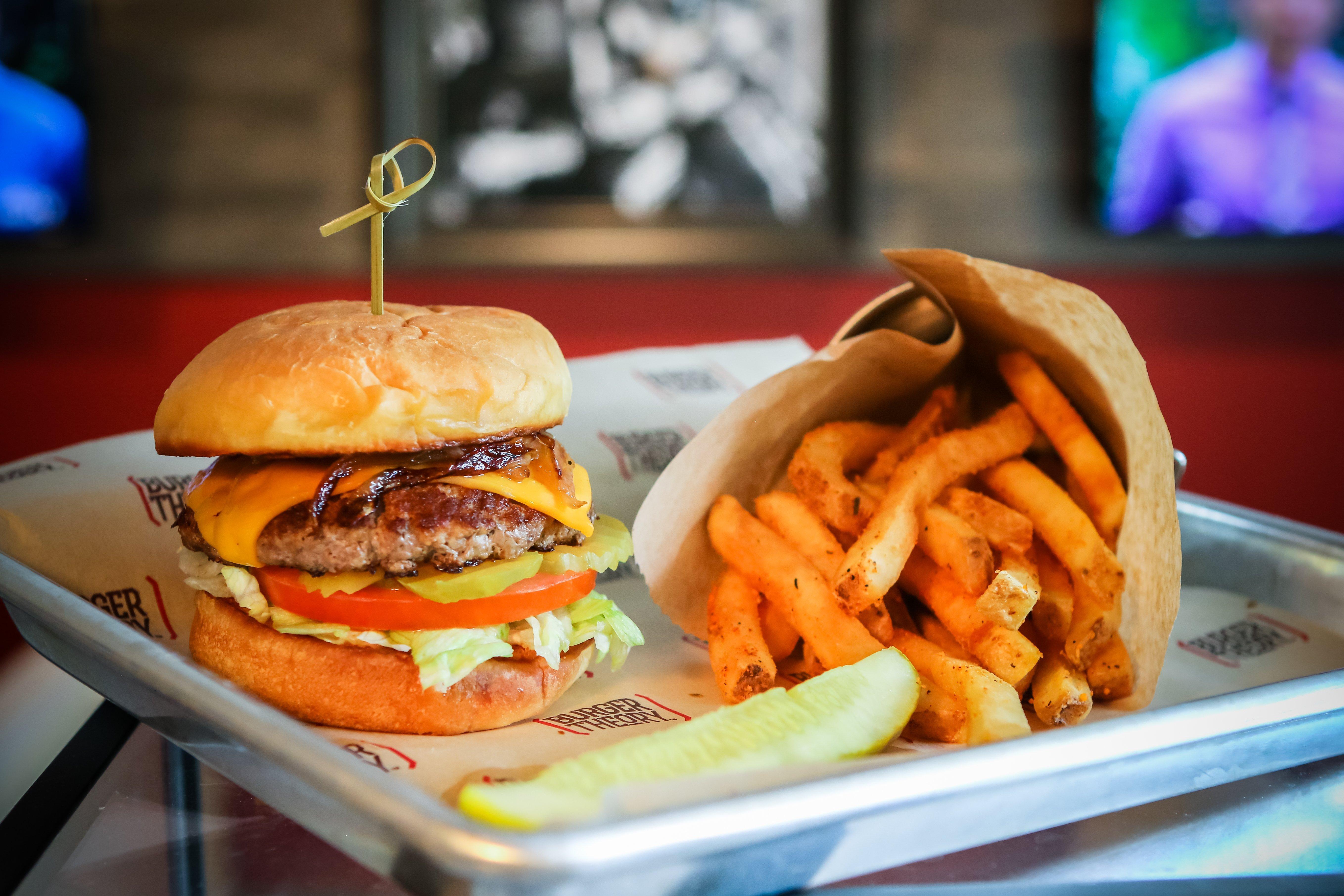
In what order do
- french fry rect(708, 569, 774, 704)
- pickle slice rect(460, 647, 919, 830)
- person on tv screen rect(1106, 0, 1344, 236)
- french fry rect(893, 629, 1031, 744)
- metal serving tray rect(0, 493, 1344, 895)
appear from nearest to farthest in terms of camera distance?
metal serving tray rect(0, 493, 1344, 895) → pickle slice rect(460, 647, 919, 830) → french fry rect(893, 629, 1031, 744) → french fry rect(708, 569, 774, 704) → person on tv screen rect(1106, 0, 1344, 236)

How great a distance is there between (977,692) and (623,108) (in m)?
3.49

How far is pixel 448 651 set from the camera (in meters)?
1.49

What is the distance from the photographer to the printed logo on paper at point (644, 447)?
2.17 m

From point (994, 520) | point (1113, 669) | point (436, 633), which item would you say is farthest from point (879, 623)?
point (436, 633)

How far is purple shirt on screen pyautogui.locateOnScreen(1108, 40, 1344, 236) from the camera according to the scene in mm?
4441

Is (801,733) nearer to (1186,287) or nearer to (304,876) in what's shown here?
(304,876)

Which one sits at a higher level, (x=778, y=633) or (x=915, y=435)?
(x=915, y=435)

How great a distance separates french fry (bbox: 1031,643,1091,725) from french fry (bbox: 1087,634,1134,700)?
0.02m

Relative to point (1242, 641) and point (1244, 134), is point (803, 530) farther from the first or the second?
point (1244, 134)

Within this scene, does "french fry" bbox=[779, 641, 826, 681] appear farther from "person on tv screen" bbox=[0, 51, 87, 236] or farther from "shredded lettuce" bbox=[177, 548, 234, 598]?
"person on tv screen" bbox=[0, 51, 87, 236]

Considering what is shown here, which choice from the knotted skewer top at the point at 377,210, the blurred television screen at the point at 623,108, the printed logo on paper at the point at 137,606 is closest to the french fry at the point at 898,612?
the knotted skewer top at the point at 377,210

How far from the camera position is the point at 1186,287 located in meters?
4.73

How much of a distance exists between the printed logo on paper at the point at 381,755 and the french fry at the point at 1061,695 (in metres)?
0.90

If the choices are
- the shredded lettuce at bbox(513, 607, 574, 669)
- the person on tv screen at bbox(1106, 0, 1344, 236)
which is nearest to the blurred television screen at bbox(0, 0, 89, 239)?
the shredded lettuce at bbox(513, 607, 574, 669)
